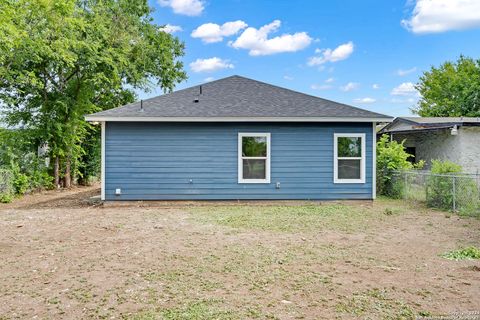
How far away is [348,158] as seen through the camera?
1095 cm

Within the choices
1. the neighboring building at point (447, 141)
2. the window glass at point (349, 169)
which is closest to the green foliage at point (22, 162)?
the window glass at point (349, 169)

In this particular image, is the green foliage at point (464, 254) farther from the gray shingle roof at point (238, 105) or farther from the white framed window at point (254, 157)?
the white framed window at point (254, 157)

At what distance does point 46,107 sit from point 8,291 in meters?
12.7

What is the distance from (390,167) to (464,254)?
764cm

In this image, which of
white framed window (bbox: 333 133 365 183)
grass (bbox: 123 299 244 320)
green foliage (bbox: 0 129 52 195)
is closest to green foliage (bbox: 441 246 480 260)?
grass (bbox: 123 299 244 320)

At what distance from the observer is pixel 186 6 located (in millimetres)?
19469

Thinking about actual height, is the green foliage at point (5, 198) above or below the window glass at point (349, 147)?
below

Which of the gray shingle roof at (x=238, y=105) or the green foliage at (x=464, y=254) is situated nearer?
the green foliage at (x=464, y=254)

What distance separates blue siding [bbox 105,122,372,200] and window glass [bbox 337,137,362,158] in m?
0.24

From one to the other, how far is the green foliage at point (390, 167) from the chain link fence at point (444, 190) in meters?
0.50

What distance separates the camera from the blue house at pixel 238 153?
414 inches

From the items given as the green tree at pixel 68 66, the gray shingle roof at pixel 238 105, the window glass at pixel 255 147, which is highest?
the green tree at pixel 68 66

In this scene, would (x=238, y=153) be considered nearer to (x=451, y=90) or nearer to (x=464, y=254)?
(x=464, y=254)

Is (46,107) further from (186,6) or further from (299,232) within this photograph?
(299,232)
